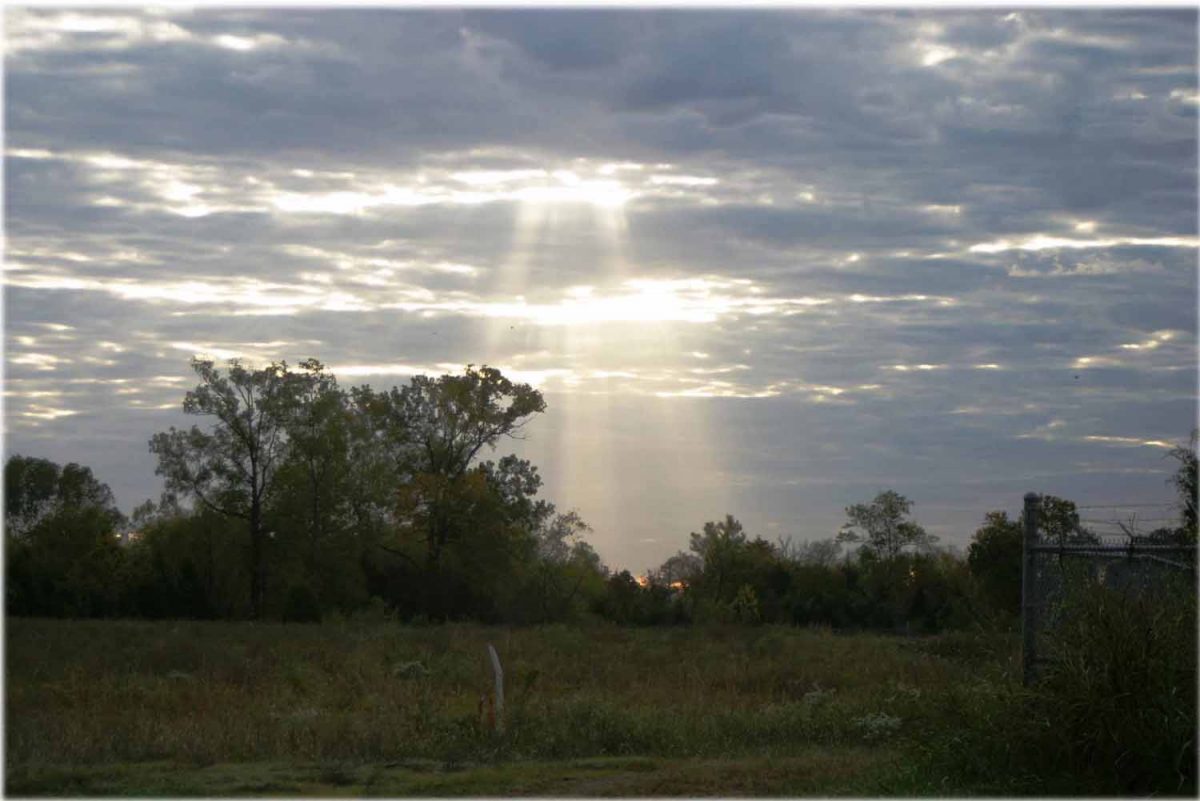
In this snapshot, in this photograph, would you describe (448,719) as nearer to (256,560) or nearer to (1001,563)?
(1001,563)

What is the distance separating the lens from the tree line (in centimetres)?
4281

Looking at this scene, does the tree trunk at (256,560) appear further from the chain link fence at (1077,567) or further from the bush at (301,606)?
the chain link fence at (1077,567)

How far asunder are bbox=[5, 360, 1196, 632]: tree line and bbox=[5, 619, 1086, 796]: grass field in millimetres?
18924

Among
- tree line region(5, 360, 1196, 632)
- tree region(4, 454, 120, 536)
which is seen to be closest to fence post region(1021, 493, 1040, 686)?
tree line region(5, 360, 1196, 632)

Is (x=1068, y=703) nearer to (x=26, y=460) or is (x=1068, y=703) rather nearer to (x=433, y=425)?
(x=433, y=425)

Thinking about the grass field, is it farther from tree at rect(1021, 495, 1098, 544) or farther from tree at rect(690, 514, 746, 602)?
tree at rect(690, 514, 746, 602)

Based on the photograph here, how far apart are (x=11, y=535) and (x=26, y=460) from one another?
5513 mm

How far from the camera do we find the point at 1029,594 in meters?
10.4

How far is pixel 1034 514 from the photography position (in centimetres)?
1042

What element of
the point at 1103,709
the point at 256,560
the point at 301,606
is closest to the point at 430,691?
the point at 1103,709

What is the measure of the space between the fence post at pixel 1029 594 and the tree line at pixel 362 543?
3063cm

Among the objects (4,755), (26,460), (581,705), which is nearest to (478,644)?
(581,705)

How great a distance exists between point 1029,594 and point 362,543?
1543 inches

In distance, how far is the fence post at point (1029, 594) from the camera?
10.1 metres
